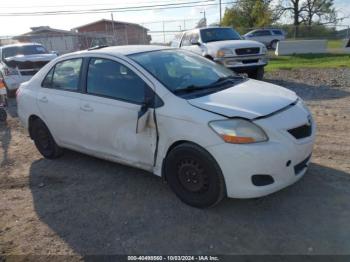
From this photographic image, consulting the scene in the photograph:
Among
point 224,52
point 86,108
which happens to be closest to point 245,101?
point 86,108

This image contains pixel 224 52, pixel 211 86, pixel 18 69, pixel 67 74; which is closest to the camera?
pixel 211 86

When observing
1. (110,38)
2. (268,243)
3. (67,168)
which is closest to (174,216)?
(268,243)

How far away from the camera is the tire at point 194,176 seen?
12.4 ft

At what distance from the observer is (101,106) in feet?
15.3

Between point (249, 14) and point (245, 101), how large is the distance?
51559 millimetres

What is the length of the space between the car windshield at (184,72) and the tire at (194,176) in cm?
69

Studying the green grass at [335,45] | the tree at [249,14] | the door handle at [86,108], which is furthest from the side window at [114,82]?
the tree at [249,14]

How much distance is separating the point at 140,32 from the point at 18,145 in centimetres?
3822

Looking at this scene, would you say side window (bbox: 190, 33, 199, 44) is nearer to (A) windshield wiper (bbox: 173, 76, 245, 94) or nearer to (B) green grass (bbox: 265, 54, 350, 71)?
(B) green grass (bbox: 265, 54, 350, 71)

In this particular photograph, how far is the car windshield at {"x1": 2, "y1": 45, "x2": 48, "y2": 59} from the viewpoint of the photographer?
13773mm

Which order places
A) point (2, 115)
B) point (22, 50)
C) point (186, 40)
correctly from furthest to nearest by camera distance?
point (22, 50)
point (186, 40)
point (2, 115)

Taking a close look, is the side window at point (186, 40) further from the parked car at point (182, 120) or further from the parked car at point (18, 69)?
the parked car at point (182, 120)

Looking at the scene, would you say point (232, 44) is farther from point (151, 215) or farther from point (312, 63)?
point (151, 215)

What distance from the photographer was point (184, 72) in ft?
15.2
